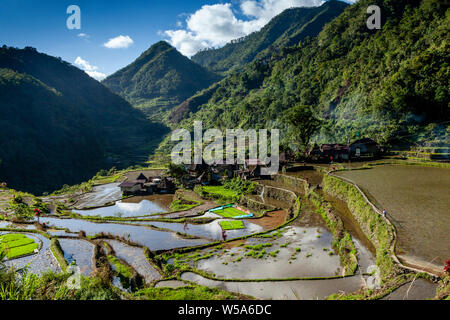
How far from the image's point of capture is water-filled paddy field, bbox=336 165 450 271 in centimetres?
1362

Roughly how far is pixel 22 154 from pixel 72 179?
19.9 meters

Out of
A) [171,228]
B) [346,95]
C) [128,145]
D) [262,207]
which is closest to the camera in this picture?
[171,228]

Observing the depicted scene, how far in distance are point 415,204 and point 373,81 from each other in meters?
46.2

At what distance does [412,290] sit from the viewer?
11.0m

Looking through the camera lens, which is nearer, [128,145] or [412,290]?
[412,290]

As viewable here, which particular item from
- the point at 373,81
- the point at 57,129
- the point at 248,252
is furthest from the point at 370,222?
the point at 57,129

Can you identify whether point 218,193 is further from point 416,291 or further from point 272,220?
point 416,291

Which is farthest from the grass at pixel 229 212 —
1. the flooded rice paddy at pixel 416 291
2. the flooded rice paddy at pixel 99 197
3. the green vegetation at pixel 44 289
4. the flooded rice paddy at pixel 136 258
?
the flooded rice paddy at pixel 99 197

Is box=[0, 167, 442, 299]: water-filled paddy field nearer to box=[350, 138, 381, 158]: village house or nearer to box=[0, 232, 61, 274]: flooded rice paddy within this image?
box=[0, 232, 61, 274]: flooded rice paddy

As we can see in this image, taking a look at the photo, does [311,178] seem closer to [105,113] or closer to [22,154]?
[22,154]

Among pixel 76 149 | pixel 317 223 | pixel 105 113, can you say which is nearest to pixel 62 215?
pixel 317 223

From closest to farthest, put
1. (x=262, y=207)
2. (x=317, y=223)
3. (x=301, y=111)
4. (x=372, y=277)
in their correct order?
(x=372, y=277)
(x=317, y=223)
(x=262, y=207)
(x=301, y=111)

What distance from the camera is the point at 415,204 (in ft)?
65.6

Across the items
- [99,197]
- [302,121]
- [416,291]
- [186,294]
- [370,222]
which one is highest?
[302,121]
